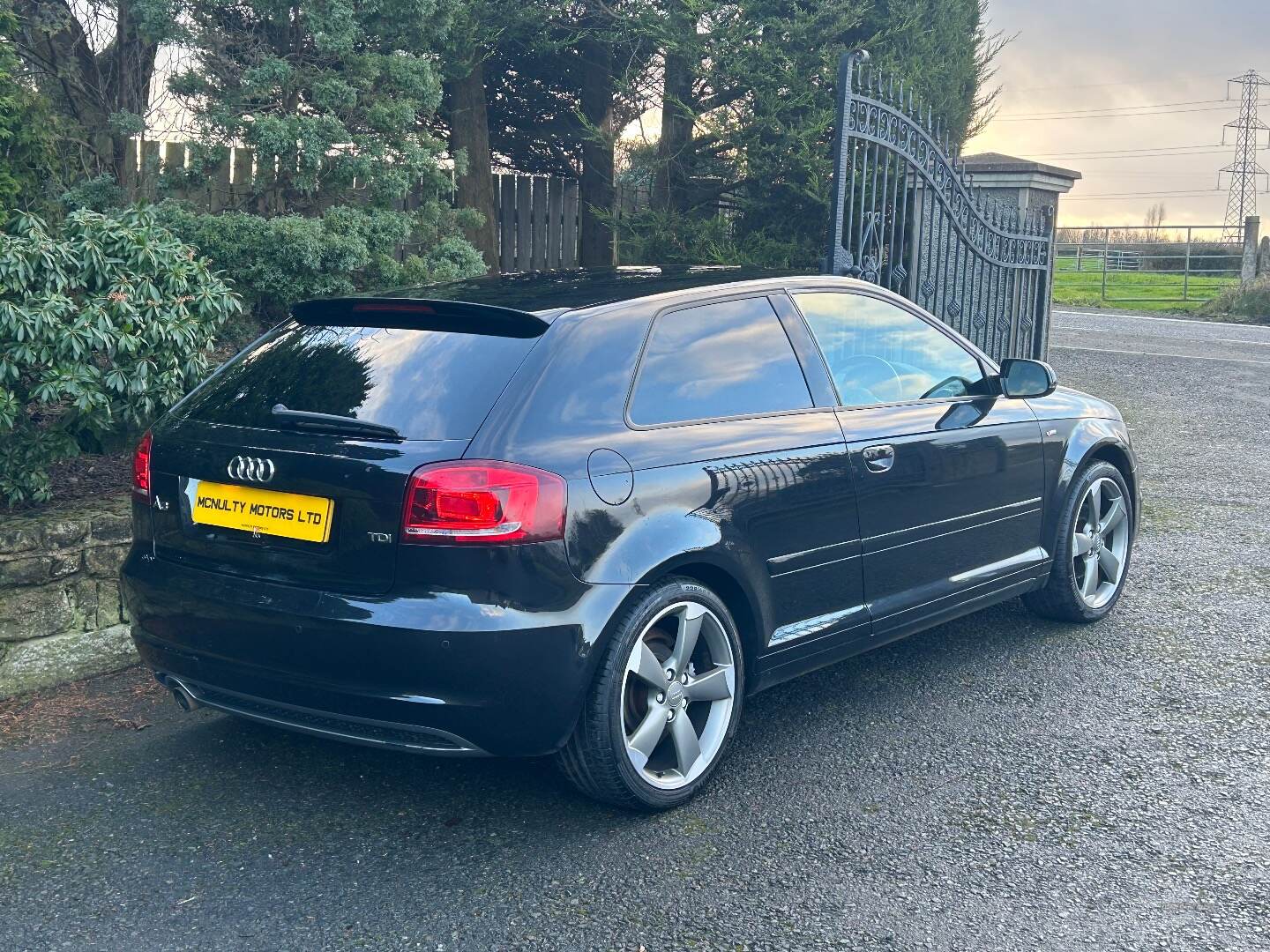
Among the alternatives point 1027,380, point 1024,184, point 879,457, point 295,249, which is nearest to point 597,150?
point 1024,184

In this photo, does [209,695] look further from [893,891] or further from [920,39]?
[920,39]

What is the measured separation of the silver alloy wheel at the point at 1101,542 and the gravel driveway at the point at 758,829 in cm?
45

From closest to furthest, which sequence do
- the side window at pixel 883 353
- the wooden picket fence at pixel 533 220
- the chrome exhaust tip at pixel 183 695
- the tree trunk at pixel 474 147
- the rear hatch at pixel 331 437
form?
the rear hatch at pixel 331 437
the chrome exhaust tip at pixel 183 695
the side window at pixel 883 353
the tree trunk at pixel 474 147
the wooden picket fence at pixel 533 220

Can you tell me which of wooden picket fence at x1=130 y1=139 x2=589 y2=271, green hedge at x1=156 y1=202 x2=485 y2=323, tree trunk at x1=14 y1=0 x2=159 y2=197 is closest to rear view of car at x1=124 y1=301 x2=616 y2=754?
green hedge at x1=156 y1=202 x2=485 y2=323

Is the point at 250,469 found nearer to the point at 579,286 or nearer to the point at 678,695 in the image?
the point at 579,286

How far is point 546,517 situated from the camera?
3566 mm

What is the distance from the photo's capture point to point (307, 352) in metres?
4.19

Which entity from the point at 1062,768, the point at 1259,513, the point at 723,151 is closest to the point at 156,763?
the point at 1062,768

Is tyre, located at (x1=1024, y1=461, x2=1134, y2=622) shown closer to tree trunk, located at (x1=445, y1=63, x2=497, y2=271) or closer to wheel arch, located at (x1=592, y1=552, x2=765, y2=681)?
wheel arch, located at (x1=592, y1=552, x2=765, y2=681)

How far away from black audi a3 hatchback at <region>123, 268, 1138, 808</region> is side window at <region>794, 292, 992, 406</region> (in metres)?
0.02

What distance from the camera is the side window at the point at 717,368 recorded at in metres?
4.08

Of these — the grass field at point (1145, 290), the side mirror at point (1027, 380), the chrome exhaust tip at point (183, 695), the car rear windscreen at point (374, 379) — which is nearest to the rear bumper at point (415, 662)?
the chrome exhaust tip at point (183, 695)

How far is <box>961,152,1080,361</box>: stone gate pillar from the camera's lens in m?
11.3

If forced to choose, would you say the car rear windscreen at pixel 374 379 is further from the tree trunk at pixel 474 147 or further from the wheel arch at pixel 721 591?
the tree trunk at pixel 474 147
